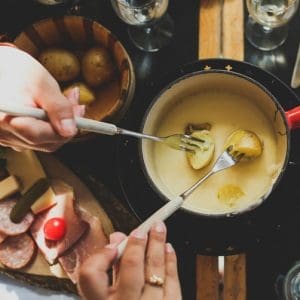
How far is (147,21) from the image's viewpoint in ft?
3.77

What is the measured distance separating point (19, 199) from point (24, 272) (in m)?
0.13

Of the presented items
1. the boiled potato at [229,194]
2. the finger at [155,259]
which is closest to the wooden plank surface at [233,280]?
the boiled potato at [229,194]

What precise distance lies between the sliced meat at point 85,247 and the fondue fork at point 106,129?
20 centimetres

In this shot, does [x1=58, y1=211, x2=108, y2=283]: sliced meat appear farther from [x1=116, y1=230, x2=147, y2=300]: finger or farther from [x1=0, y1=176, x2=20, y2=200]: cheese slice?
[x1=116, y1=230, x2=147, y2=300]: finger

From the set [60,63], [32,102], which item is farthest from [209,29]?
[32,102]

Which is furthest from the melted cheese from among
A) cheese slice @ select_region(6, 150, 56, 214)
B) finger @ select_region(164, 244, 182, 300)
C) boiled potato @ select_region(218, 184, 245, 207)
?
cheese slice @ select_region(6, 150, 56, 214)

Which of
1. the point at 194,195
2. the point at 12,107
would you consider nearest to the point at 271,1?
the point at 194,195

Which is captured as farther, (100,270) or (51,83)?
(51,83)

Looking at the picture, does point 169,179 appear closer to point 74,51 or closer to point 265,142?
point 265,142

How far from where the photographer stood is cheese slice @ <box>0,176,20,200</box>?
1.12 m

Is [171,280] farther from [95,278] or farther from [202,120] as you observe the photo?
[202,120]

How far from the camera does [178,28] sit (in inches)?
45.5

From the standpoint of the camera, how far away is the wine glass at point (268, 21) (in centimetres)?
109

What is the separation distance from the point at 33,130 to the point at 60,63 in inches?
10.8
